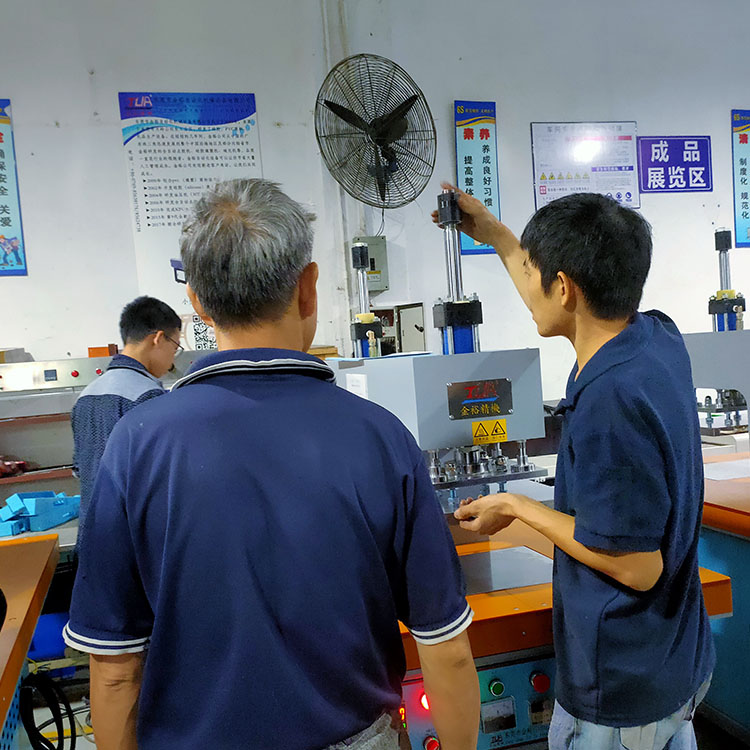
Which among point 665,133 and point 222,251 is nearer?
point 222,251

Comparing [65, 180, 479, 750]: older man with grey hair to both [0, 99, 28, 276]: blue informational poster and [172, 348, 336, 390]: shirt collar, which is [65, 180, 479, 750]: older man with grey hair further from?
[0, 99, 28, 276]: blue informational poster

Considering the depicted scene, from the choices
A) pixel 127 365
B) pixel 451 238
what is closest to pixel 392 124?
pixel 451 238

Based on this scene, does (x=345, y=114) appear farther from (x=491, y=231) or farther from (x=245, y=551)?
(x=245, y=551)

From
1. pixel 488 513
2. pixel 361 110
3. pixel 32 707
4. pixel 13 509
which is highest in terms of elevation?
pixel 361 110

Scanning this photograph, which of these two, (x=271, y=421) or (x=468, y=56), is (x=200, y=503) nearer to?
(x=271, y=421)

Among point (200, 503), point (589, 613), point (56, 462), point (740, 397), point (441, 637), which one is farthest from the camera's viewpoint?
point (56, 462)

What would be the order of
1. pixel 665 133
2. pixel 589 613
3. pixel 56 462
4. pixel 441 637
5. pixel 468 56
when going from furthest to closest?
1. pixel 665 133
2. pixel 468 56
3. pixel 56 462
4. pixel 589 613
5. pixel 441 637

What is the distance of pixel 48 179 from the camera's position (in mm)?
3293

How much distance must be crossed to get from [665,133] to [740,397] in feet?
8.65

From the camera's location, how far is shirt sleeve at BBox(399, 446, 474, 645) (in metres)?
0.83

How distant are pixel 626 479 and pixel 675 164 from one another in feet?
11.9

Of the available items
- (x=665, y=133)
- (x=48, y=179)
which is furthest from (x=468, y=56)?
(x=48, y=179)

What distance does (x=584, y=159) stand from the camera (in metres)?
3.84

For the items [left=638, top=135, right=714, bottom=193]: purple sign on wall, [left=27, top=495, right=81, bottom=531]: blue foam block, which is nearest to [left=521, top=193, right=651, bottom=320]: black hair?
[left=27, top=495, right=81, bottom=531]: blue foam block
